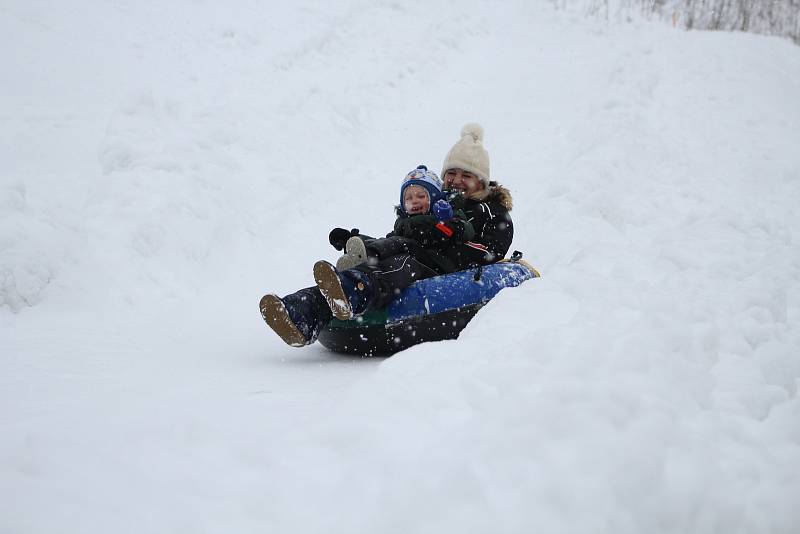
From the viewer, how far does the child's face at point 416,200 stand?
421cm

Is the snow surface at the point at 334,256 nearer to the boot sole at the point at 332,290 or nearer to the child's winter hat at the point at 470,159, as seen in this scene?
the boot sole at the point at 332,290

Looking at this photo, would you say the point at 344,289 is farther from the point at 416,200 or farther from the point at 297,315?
the point at 416,200

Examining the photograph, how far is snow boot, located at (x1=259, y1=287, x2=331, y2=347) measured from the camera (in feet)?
10.8

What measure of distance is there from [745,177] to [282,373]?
21.7ft

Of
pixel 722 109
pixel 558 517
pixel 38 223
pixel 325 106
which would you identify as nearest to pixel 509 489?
pixel 558 517

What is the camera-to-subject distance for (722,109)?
917cm

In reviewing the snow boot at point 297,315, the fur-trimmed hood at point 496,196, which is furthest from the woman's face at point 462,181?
the snow boot at point 297,315

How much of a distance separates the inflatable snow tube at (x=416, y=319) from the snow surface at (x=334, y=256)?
0.66ft

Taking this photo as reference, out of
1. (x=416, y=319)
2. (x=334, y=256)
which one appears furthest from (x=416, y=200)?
(x=334, y=256)

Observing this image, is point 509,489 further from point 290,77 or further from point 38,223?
point 290,77

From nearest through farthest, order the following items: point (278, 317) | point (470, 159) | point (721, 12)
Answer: point (278, 317)
point (470, 159)
point (721, 12)

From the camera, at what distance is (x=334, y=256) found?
623 cm

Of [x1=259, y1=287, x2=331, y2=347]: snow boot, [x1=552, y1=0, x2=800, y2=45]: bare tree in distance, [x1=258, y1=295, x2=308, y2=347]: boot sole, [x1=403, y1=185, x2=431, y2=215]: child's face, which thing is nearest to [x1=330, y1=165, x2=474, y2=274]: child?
[x1=403, y1=185, x2=431, y2=215]: child's face

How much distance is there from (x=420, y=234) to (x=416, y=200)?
0.41 m
